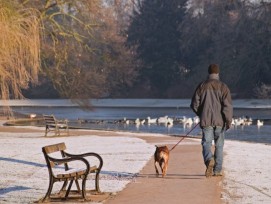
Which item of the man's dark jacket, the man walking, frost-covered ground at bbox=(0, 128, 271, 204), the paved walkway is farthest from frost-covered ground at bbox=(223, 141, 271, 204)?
the man's dark jacket

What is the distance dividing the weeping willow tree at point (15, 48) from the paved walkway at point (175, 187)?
389 centimetres

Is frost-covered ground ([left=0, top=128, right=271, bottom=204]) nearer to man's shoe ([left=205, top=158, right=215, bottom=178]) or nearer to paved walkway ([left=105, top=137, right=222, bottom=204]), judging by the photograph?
paved walkway ([left=105, top=137, right=222, bottom=204])

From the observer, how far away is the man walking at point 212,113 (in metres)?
12.9

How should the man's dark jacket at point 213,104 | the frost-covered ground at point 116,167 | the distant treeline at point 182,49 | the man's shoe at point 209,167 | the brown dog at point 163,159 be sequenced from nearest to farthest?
the frost-covered ground at point 116,167, the man's dark jacket at point 213,104, the man's shoe at point 209,167, the brown dog at point 163,159, the distant treeline at point 182,49

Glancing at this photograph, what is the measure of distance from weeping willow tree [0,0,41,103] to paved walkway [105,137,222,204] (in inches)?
153

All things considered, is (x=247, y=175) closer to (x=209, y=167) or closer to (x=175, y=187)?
(x=209, y=167)

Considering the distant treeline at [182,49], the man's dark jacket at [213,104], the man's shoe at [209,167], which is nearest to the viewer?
the man's dark jacket at [213,104]

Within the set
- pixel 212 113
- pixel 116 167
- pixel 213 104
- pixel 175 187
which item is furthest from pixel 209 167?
pixel 116 167

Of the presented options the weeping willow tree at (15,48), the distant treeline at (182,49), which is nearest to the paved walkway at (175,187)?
the weeping willow tree at (15,48)

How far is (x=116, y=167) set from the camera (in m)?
15.1

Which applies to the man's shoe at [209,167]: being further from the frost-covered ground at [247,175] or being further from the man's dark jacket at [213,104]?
the man's dark jacket at [213,104]

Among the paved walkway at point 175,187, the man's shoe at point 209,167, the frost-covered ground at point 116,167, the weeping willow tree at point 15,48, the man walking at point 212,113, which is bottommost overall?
the frost-covered ground at point 116,167

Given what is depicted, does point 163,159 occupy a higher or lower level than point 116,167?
higher

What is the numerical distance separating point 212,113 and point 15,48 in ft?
18.7
